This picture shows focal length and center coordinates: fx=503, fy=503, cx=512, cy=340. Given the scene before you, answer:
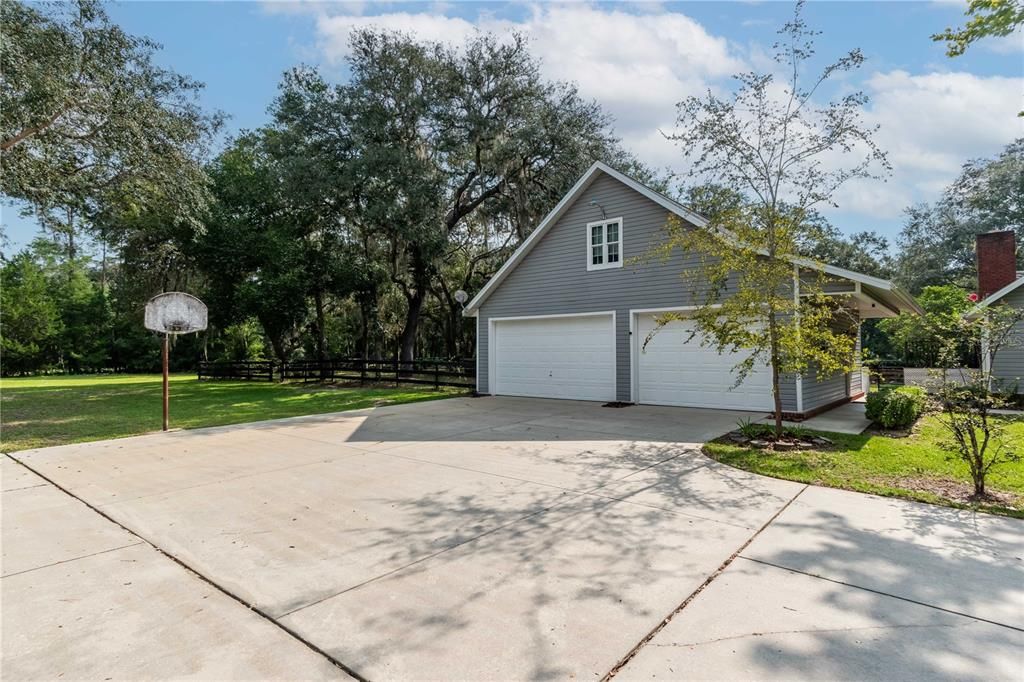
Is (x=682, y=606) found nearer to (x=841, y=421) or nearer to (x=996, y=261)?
(x=841, y=421)

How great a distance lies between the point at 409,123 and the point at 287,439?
559 inches

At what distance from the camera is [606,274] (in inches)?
465

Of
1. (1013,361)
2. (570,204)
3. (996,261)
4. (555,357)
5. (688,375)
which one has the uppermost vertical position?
(570,204)

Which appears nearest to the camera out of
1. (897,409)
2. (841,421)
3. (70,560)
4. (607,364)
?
(70,560)

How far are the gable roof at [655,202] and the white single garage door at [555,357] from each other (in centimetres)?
131

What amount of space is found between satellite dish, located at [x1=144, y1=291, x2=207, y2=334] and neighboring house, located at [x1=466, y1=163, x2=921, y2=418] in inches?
270

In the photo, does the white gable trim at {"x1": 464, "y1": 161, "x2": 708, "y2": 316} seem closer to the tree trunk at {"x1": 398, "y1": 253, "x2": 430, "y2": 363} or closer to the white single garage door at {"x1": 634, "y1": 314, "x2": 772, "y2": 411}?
the white single garage door at {"x1": 634, "y1": 314, "x2": 772, "y2": 411}

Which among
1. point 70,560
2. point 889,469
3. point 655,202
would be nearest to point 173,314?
point 70,560

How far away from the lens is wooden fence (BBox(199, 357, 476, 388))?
1630 centimetres

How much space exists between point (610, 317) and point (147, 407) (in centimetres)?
1199

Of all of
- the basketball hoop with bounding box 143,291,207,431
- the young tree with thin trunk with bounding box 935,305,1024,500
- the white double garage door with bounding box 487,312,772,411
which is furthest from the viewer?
the white double garage door with bounding box 487,312,772,411

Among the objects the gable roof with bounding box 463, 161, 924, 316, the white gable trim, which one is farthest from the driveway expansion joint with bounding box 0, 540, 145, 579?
the white gable trim

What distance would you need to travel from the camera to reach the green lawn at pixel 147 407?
8977 mm

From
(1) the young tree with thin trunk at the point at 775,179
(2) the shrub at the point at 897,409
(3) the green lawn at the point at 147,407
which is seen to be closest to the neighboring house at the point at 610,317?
(2) the shrub at the point at 897,409
